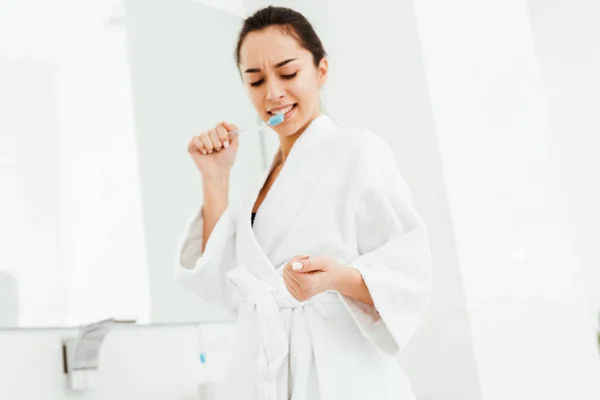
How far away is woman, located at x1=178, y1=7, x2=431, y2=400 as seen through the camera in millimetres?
888

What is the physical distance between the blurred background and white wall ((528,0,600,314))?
2.45 ft

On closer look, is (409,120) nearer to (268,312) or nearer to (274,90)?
(274,90)

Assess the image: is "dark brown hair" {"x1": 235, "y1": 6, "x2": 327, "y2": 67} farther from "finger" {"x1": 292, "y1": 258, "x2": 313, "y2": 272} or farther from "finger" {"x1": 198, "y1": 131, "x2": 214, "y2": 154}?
"finger" {"x1": 292, "y1": 258, "x2": 313, "y2": 272}

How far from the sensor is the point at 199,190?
67.4 inches

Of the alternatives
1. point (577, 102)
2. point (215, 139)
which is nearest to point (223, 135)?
point (215, 139)

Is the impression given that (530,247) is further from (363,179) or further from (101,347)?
(101,347)

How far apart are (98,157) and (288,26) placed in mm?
591

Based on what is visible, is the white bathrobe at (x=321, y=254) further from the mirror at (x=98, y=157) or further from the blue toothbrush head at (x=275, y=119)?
the mirror at (x=98, y=157)

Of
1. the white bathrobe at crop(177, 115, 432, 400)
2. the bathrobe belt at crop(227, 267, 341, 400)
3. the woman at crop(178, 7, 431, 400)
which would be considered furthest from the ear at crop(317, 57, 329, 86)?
the bathrobe belt at crop(227, 267, 341, 400)

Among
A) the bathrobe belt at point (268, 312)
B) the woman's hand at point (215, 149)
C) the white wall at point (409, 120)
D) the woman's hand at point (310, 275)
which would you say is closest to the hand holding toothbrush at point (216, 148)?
the woman's hand at point (215, 149)

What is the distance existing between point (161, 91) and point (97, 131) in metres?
0.26

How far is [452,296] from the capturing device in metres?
1.42

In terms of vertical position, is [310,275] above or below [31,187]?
below

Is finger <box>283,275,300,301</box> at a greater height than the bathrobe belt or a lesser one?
greater
